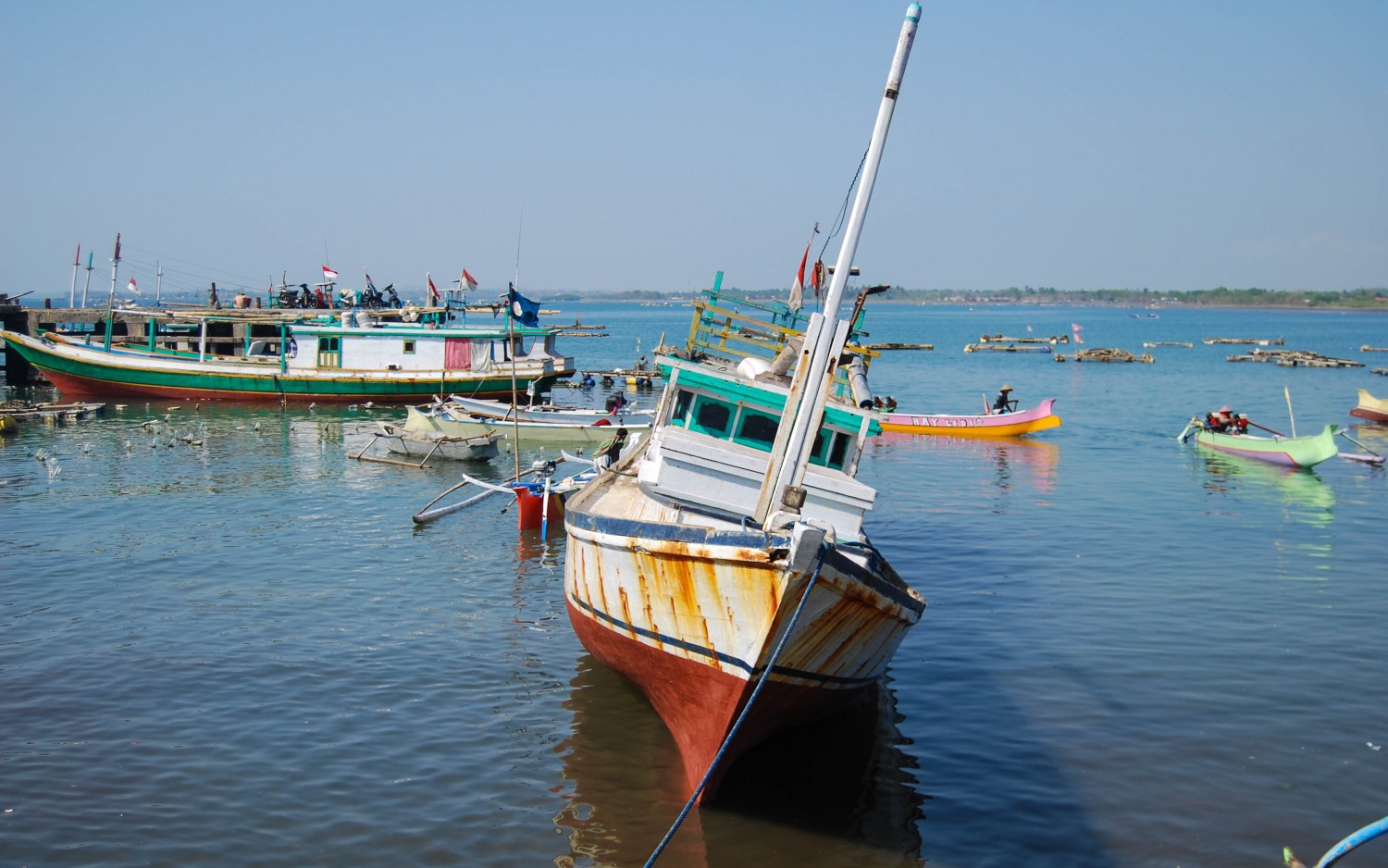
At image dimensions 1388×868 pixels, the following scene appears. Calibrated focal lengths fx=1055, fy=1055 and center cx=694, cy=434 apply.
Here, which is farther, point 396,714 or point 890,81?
point 396,714

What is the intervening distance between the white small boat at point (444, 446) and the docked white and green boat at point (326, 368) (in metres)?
14.8

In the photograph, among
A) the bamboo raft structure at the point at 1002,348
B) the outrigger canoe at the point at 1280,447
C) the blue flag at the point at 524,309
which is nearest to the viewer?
the outrigger canoe at the point at 1280,447

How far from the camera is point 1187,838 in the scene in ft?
33.7

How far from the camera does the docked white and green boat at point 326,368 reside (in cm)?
4825

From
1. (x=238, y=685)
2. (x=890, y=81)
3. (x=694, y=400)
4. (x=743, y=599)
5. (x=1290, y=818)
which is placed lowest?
(x=238, y=685)

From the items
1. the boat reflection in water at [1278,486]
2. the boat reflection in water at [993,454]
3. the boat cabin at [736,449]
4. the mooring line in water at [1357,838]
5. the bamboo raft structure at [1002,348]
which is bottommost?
the boat reflection in water at [993,454]

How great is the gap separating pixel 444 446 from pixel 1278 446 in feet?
85.3

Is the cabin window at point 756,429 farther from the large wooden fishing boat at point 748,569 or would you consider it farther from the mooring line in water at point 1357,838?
the mooring line in water at point 1357,838

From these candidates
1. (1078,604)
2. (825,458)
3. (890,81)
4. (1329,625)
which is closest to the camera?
(890,81)

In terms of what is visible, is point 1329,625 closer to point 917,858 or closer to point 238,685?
point 917,858

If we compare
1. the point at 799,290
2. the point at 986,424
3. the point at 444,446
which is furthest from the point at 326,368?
the point at 799,290

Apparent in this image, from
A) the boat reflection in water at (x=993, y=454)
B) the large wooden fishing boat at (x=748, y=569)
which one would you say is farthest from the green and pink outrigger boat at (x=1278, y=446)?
the large wooden fishing boat at (x=748, y=569)

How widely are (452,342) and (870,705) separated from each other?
38604 millimetres

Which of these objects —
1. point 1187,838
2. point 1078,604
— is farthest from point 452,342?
point 1187,838
